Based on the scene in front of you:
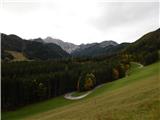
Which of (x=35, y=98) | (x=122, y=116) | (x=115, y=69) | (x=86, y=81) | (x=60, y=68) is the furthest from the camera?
(x=60, y=68)

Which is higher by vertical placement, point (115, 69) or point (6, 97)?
point (115, 69)

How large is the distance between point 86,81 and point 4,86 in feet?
115

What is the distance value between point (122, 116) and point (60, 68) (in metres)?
137

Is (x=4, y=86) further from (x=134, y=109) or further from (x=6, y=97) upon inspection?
(x=134, y=109)

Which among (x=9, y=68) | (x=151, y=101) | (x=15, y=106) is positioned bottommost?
(x=15, y=106)

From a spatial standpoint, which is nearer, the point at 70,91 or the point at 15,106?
the point at 15,106

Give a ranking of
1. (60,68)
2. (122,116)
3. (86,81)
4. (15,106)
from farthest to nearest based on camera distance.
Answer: (60,68), (86,81), (15,106), (122,116)

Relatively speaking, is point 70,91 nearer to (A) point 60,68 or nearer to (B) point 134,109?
(A) point 60,68

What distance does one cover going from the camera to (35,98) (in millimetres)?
121375

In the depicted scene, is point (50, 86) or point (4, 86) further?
point (50, 86)

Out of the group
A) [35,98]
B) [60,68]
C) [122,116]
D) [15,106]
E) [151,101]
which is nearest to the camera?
[122,116]

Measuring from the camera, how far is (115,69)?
469 feet

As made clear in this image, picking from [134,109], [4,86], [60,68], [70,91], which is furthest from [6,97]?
[134,109]

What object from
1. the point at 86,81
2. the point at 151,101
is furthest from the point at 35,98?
the point at 151,101
